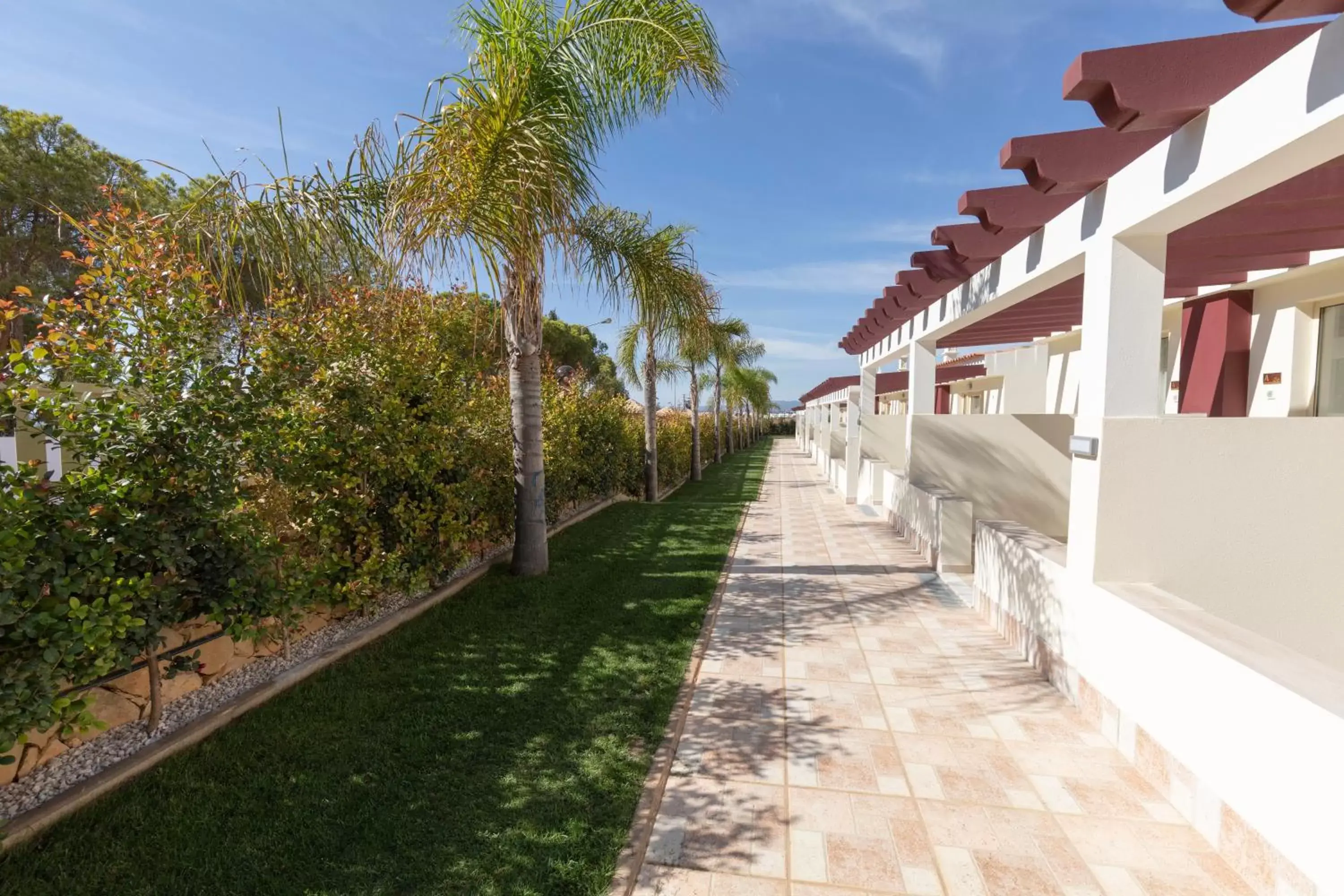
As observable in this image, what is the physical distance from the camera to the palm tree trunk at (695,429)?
65.9 ft

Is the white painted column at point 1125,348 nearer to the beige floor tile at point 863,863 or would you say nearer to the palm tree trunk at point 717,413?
the beige floor tile at point 863,863

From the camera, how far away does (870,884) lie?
237 centimetres

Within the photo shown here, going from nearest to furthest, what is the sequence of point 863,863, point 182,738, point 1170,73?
point 863,863
point 1170,73
point 182,738

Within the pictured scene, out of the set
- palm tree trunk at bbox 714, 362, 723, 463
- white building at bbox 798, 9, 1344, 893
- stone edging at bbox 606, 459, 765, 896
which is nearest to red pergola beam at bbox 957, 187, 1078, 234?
white building at bbox 798, 9, 1344, 893

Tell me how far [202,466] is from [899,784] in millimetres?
4150

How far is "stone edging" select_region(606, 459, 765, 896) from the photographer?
2408mm

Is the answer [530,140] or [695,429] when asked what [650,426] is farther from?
[530,140]

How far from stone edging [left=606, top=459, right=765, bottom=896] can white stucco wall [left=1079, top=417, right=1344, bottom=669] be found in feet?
9.50

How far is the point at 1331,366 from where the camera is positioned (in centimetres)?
601

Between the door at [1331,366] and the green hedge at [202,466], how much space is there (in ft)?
28.2

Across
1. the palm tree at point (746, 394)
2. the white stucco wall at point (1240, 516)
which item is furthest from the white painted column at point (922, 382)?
the palm tree at point (746, 394)

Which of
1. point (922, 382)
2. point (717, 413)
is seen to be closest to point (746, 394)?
point (717, 413)

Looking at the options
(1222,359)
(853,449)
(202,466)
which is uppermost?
(1222,359)

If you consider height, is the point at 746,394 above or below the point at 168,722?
above
